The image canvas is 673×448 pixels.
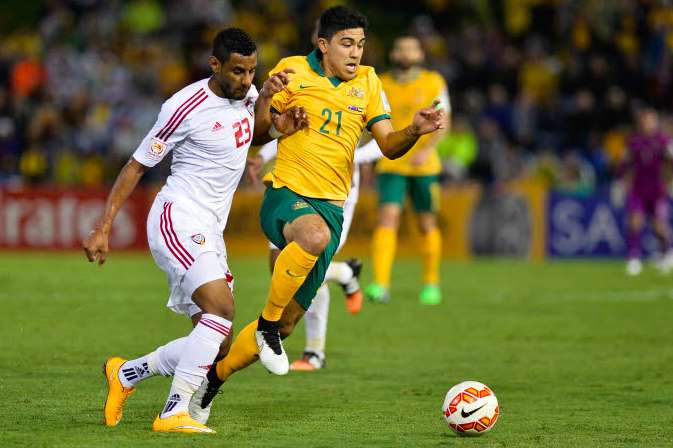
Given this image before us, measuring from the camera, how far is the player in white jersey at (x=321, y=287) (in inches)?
357

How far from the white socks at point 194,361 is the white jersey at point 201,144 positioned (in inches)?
→ 26.3

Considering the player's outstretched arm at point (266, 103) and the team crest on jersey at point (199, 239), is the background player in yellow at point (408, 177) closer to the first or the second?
the player's outstretched arm at point (266, 103)

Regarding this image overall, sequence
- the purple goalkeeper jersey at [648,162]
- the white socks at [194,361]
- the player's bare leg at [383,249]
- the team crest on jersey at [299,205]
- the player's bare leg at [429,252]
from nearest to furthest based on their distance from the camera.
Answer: the white socks at [194,361] < the team crest on jersey at [299,205] < the player's bare leg at [383,249] < the player's bare leg at [429,252] < the purple goalkeeper jersey at [648,162]

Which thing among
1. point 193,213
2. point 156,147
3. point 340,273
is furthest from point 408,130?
point 340,273

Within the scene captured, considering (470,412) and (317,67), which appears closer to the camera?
(470,412)

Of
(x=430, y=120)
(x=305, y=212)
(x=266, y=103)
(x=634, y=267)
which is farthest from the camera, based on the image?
(x=634, y=267)

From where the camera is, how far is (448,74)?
24.5m

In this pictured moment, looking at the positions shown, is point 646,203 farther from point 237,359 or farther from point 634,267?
point 237,359

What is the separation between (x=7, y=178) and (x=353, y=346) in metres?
13.0

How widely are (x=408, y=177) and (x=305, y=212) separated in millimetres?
6702

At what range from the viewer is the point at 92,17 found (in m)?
26.3

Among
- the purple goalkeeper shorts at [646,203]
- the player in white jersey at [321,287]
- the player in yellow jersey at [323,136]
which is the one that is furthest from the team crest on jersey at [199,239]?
the purple goalkeeper shorts at [646,203]

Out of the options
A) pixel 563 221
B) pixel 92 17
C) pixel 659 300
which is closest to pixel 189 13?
pixel 92 17

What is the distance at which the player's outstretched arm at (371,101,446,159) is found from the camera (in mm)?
6934
